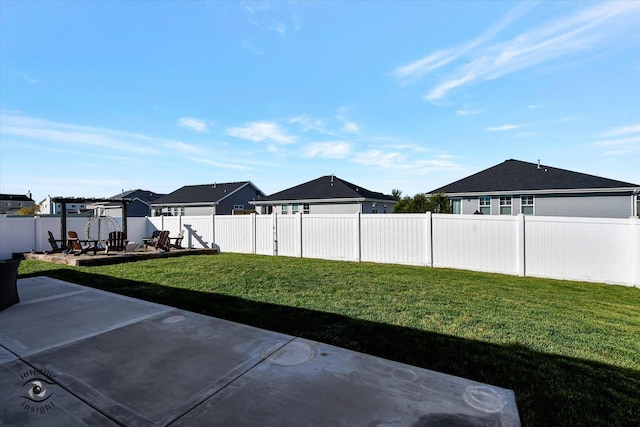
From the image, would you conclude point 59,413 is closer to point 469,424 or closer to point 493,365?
point 469,424

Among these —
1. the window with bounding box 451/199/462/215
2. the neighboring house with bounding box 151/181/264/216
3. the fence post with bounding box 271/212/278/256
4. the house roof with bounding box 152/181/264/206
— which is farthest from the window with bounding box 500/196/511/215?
the house roof with bounding box 152/181/264/206

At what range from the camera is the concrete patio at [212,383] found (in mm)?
2361

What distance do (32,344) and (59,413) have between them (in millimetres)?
2082

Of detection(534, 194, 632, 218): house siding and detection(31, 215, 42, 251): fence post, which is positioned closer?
detection(31, 215, 42, 251): fence post

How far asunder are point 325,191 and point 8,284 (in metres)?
20.3

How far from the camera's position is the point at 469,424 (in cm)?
228

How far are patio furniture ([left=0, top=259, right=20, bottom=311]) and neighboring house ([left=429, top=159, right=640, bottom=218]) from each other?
20188 mm

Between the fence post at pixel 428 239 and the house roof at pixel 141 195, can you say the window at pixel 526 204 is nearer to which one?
the fence post at pixel 428 239

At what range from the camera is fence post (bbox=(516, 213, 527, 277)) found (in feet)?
28.9

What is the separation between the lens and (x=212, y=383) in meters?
2.86

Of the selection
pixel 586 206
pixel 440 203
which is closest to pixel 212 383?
pixel 440 203

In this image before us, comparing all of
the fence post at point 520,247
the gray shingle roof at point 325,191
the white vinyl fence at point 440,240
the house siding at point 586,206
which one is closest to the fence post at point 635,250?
the white vinyl fence at point 440,240

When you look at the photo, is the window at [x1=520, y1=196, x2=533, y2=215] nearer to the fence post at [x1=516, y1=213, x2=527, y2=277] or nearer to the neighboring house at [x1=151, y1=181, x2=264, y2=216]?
the fence post at [x1=516, y1=213, x2=527, y2=277]

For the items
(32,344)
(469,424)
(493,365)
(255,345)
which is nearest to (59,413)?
(255,345)
